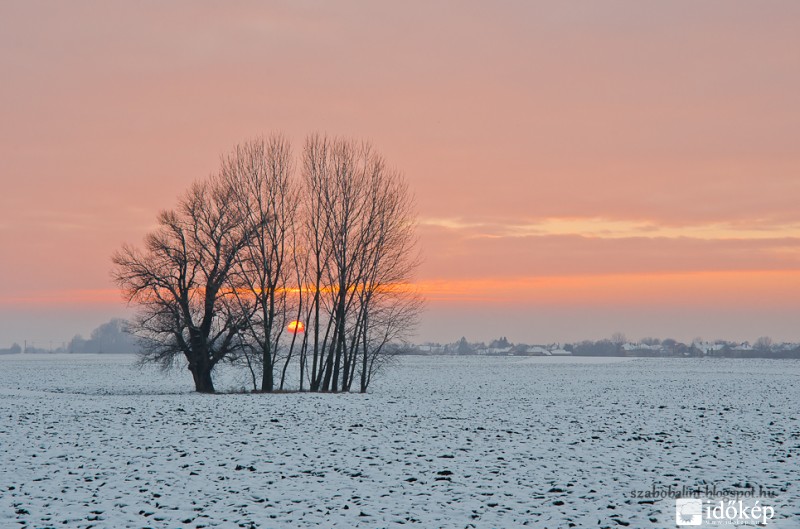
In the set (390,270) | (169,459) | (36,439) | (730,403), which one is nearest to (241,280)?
(390,270)

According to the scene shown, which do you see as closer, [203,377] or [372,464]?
[372,464]

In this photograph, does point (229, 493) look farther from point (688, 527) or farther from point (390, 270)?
point (390, 270)

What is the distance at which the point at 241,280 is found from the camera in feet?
Result: 136

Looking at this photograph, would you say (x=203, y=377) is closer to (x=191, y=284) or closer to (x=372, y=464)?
(x=191, y=284)

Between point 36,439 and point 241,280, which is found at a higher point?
point 241,280

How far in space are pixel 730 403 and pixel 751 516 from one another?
22.5m

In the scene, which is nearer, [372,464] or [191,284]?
[372,464]

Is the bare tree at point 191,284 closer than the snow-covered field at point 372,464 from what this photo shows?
No

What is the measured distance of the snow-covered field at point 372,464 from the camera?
13.1m

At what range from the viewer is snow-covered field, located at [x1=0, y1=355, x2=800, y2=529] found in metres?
13.1

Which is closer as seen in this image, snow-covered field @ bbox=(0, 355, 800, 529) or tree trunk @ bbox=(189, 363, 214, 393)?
snow-covered field @ bbox=(0, 355, 800, 529)

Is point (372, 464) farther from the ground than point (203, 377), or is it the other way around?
point (203, 377)

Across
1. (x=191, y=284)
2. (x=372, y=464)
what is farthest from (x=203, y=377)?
(x=372, y=464)

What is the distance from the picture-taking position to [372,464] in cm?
1731
